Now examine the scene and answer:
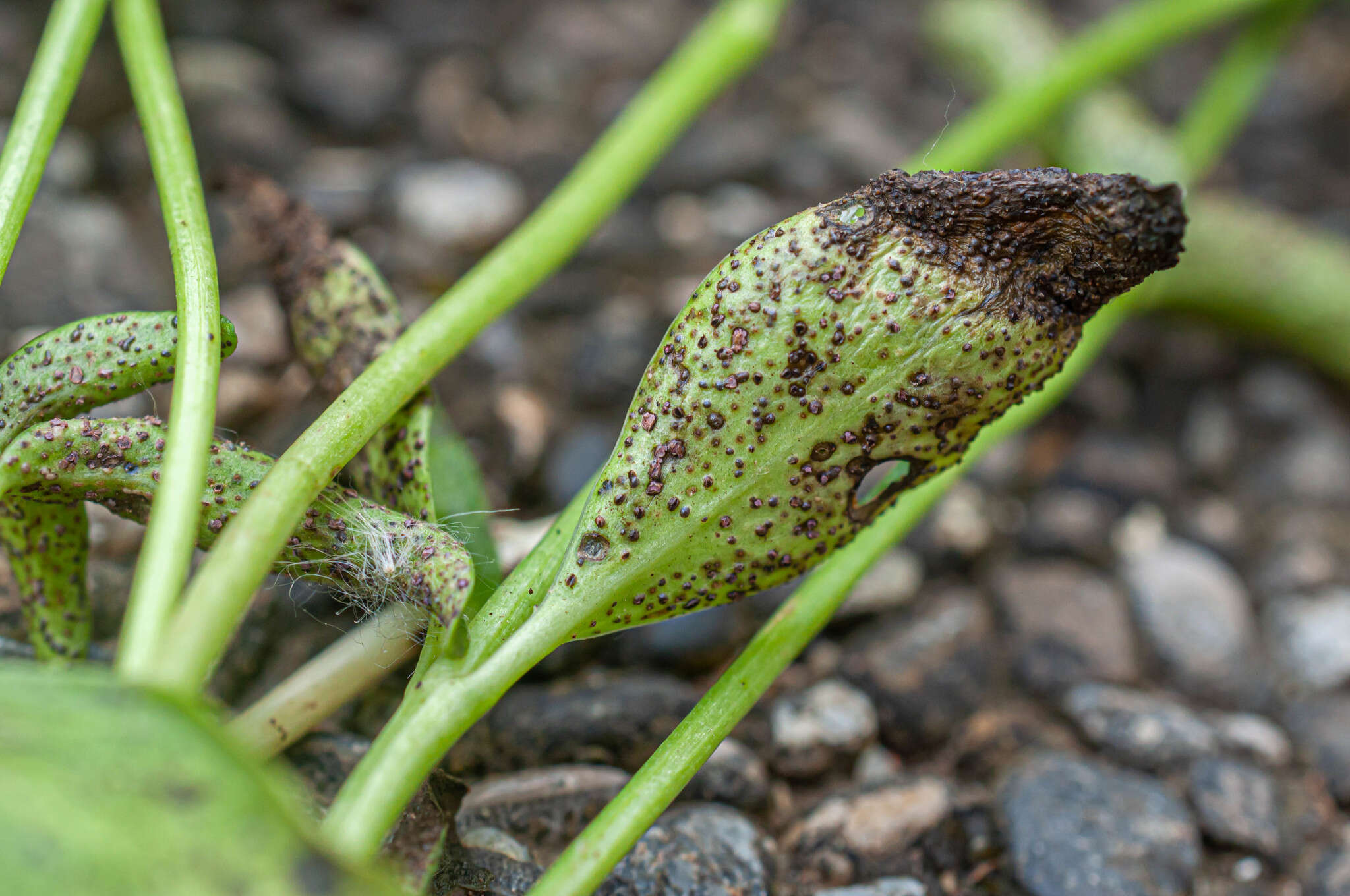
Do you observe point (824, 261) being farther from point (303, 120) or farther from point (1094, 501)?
point (303, 120)

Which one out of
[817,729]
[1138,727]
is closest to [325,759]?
[817,729]

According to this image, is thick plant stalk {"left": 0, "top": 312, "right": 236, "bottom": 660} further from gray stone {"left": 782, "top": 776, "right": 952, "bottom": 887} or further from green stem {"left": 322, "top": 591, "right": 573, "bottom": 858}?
gray stone {"left": 782, "top": 776, "right": 952, "bottom": 887}

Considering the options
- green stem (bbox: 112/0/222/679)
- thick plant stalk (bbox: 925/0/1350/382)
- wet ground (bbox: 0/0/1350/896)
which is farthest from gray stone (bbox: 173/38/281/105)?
thick plant stalk (bbox: 925/0/1350/382)

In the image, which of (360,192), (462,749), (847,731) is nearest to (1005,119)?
(847,731)

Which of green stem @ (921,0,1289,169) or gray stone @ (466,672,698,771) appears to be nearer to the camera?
gray stone @ (466,672,698,771)

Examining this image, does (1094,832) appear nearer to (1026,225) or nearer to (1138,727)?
Result: (1138,727)
